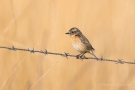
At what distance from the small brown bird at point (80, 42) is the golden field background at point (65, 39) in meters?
0.13

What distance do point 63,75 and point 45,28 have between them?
801 millimetres

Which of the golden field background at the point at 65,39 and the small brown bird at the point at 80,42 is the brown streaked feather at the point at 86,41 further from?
the golden field background at the point at 65,39

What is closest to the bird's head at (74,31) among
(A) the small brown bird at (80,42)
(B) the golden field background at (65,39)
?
(A) the small brown bird at (80,42)

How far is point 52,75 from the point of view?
668 cm

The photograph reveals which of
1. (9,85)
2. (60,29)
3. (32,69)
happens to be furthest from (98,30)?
(9,85)

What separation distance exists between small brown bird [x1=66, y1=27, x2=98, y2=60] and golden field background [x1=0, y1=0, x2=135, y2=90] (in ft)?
0.42

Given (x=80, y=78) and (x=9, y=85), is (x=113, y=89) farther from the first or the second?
(x=9, y=85)

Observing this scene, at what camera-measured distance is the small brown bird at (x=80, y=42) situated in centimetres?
651

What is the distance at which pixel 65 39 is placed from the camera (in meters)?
6.97

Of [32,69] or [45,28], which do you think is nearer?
[32,69]

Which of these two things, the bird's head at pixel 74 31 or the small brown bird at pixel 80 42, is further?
the bird's head at pixel 74 31

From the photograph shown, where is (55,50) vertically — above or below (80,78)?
above

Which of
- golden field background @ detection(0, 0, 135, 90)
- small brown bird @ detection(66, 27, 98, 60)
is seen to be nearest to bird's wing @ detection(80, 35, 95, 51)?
small brown bird @ detection(66, 27, 98, 60)

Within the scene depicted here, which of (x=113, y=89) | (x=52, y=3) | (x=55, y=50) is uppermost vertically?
(x=52, y=3)
